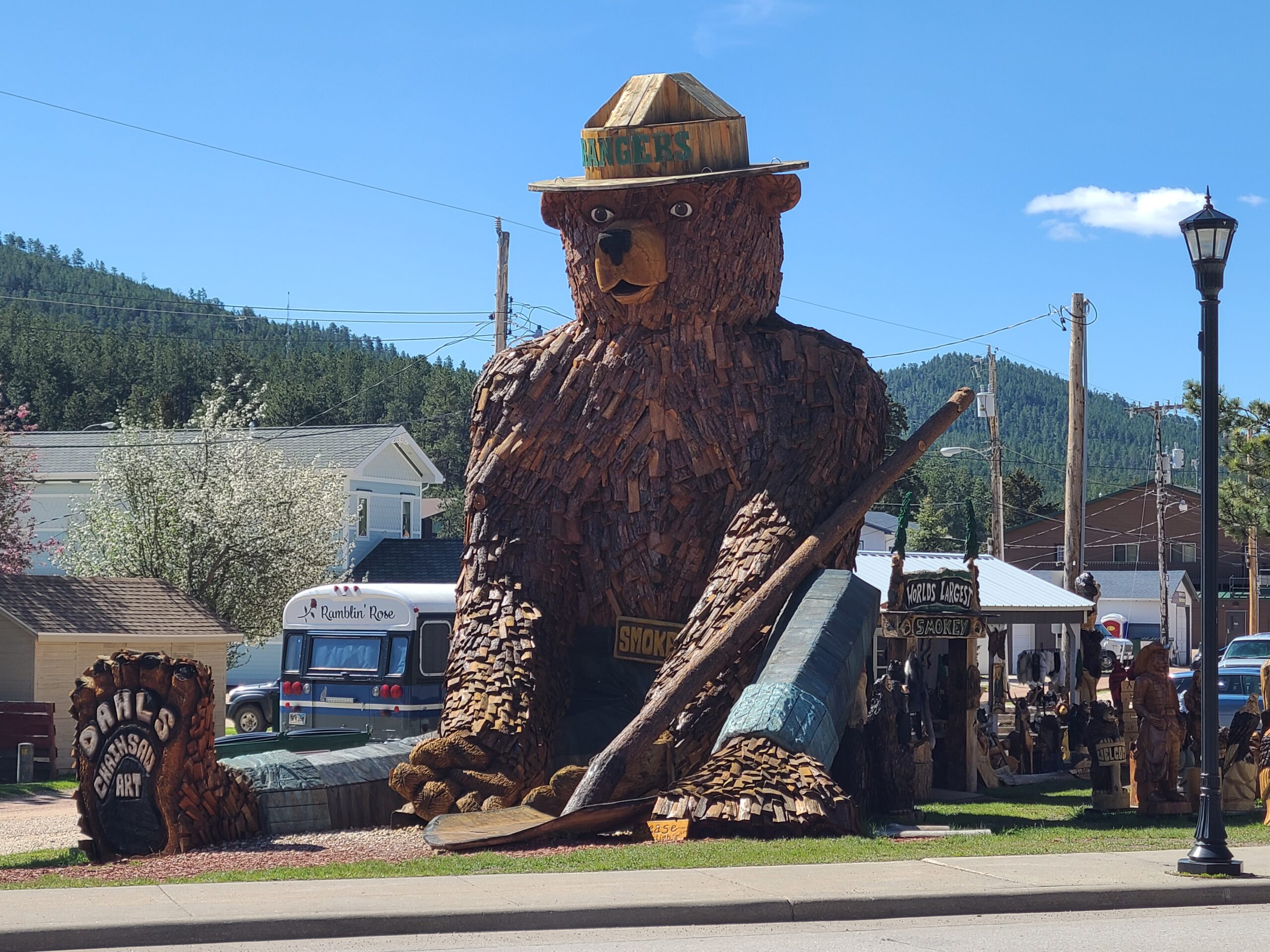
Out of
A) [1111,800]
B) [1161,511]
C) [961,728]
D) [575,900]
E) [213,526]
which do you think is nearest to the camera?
[575,900]

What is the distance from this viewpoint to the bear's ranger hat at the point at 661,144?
1045cm

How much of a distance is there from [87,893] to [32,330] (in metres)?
69.7

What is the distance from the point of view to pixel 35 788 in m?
16.0

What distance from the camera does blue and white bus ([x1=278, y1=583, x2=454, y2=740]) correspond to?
16.0 meters

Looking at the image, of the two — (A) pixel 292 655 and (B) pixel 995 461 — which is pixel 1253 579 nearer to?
(B) pixel 995 461

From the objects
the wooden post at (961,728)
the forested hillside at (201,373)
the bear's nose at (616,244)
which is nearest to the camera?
the bear's nose at (616,244)

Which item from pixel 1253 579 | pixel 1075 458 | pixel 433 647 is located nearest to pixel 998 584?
pixel 1075 458

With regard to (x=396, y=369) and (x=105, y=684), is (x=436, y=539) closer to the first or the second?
(x=105, y=684)

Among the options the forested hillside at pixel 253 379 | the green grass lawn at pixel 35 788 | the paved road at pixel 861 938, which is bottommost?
the green grass lawn at pixel 35 788

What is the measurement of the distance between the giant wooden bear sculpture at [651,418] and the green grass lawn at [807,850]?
1807 millimetres

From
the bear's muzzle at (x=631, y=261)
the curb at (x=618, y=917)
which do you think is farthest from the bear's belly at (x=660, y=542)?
the curb at (x=618, y=917)

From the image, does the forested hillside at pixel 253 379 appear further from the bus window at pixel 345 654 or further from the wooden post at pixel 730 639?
the wooden post at pixel 730 639

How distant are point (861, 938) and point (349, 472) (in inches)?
1130

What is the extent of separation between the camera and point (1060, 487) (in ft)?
349
